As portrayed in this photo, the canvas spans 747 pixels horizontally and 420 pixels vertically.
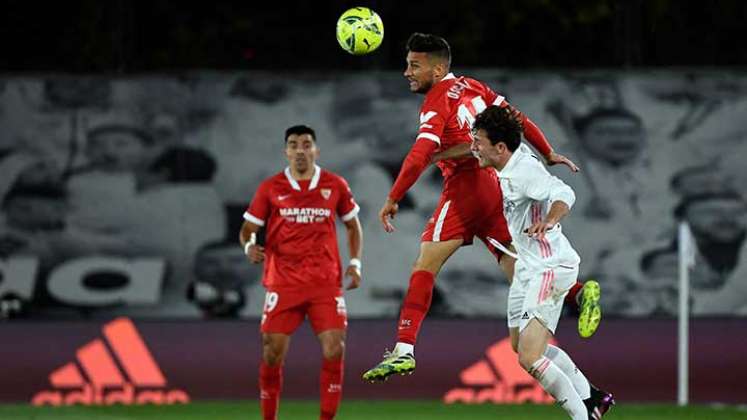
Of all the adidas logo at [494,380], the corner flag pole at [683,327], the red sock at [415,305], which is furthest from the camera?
the adidas logo at [494,380]

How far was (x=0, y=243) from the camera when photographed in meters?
15.4

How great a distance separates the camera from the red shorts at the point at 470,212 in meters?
9.39

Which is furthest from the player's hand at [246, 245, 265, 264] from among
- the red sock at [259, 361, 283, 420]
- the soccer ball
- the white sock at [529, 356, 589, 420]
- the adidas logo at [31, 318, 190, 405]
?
the adidas logo at [31, 318, 190, 405]

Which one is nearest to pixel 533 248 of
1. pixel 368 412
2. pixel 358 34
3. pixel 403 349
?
pixel 403 349

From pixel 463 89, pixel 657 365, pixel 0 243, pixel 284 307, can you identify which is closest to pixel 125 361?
pixel 0 243

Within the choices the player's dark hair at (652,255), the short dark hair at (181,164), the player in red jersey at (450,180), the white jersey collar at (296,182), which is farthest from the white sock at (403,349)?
the player's dark hair at (652,255)

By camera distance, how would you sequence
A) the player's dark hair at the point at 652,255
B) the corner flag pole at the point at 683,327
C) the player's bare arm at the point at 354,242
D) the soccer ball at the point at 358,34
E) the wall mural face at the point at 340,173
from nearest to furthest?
1. the soccer ball at the point at 358,34
2. the player's bare arm at the point at 354,242
3. the corner flag pole at the point at 683,327
4. the wall mural face at the point at 340,173
5. the player's dark hair at the point at 652,255

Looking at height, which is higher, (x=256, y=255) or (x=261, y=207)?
(x=261, y=207)

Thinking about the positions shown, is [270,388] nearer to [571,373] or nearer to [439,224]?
[439,224]

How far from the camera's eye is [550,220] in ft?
28.0

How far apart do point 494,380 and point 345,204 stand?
3.41 meters

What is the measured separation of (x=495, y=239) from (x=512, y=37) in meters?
6.67

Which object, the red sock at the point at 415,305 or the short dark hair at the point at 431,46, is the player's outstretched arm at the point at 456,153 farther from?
the red sock at the point at 415,305

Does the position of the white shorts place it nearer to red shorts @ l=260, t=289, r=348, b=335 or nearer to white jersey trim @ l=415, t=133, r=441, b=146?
white jersey trim @ l=415, t=133, r=441, b=146
